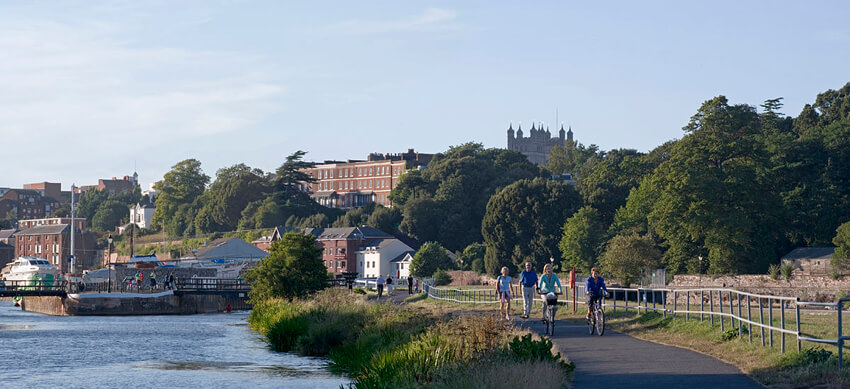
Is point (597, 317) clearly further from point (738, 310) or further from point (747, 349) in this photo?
point (747, 349)

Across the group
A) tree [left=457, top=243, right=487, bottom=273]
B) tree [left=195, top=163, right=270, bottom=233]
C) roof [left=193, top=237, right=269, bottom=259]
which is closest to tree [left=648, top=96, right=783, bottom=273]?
tree [left=457, top=243, right=487, bottom=273]

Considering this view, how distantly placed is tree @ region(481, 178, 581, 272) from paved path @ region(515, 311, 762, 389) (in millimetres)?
83493

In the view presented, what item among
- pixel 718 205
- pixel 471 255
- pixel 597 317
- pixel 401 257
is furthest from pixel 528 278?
pixel 401 257

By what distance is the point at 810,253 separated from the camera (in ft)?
281

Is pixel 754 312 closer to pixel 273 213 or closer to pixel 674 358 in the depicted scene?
pixel 674 358

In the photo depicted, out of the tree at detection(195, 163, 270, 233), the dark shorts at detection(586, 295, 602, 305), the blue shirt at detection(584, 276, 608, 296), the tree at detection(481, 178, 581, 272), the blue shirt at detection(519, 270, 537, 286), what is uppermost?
the tree at detection(195, 163, 270, 233)

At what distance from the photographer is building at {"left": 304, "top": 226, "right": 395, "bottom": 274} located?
497ft

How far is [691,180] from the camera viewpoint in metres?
82.4

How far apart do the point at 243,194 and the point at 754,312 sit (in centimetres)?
14717

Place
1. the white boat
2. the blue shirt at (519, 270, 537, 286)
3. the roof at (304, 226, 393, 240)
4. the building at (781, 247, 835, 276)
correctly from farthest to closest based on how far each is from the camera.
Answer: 1. the roof at (304, 226, 393, 240)
2. the white boat
3. the building at (781, 247, 835, 276)
4. the blue shirt at (519, 270, 537, 286)

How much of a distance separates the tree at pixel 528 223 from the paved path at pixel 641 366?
83493 mm

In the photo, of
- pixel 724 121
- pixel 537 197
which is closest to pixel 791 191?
pixel 724 121

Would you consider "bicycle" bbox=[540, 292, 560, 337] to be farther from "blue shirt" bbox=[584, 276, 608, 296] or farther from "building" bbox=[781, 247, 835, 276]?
"building" bbox=[781, 247, 835, 276]

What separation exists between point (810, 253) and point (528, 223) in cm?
3644
